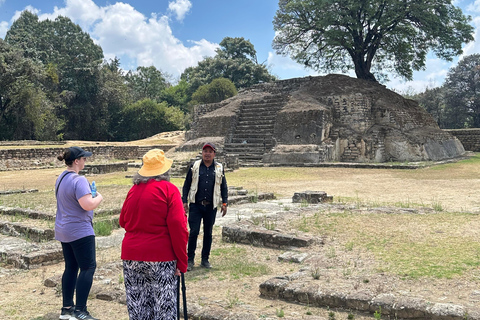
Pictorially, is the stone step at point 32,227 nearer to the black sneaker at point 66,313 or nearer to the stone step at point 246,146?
the black sneaker at point 66,313

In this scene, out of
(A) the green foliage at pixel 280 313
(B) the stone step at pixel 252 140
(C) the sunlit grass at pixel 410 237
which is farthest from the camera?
(B) the stone step at pixel 252 140

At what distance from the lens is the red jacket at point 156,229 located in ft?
8.81

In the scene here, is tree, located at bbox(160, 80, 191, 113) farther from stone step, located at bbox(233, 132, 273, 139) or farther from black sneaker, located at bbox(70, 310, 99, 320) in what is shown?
black sneaker, located at bbox(70, 310, 99, 320)

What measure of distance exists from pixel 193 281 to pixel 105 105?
37972mm

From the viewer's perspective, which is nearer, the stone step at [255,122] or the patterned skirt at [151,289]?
the patterned skirt at [151,289]

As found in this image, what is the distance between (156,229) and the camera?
8.89 feet

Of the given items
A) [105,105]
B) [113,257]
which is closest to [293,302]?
[113,257]

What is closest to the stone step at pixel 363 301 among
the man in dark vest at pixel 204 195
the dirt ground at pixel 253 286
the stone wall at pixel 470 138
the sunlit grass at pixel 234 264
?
the dirt ground at pixel 253 286

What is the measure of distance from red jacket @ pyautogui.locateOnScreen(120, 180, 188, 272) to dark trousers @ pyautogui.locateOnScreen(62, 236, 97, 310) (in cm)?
83

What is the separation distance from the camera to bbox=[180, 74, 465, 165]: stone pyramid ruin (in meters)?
20.2

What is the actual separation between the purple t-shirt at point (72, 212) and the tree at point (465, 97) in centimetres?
4394

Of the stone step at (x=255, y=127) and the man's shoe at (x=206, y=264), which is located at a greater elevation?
the stone step at (x=255, y=127)

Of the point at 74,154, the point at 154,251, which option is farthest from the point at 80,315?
the point at 74,154

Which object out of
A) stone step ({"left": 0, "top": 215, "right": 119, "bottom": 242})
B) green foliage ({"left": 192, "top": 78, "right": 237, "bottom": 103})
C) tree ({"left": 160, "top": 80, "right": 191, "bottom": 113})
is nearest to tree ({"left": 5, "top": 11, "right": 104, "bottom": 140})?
green foliage ({"left": 192, "top": 78, "right": 237, "bottom": 103})
